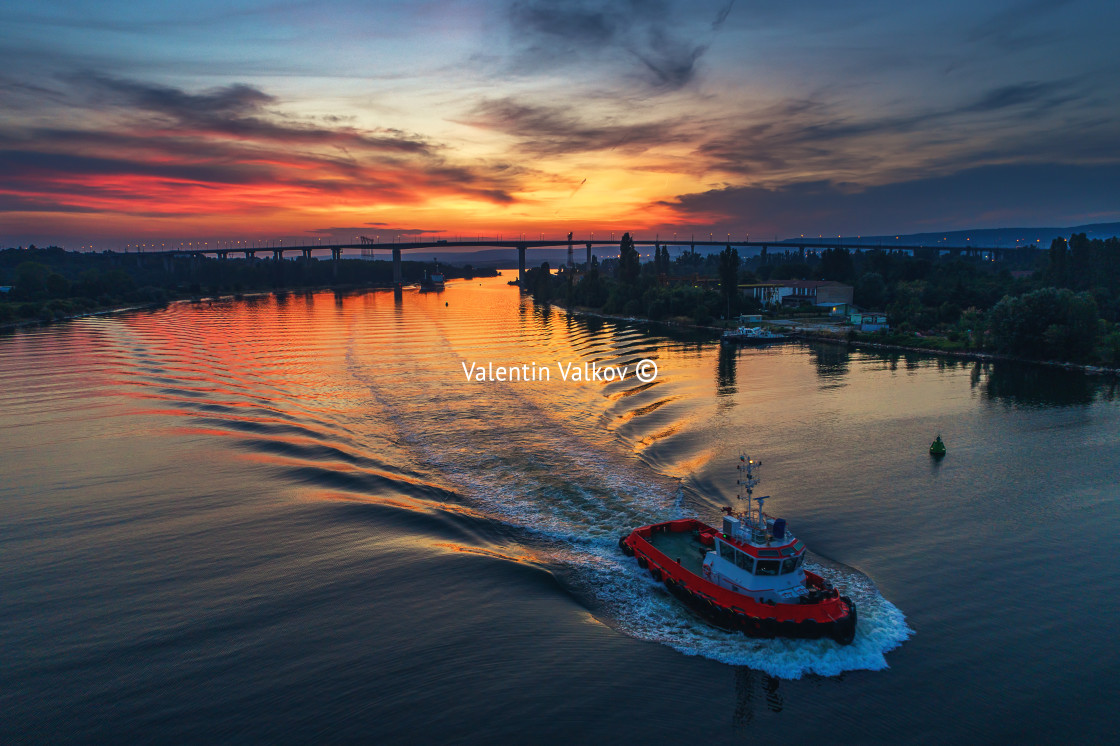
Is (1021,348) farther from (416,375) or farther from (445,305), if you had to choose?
(445,305)

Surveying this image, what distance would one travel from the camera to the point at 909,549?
85.5ft

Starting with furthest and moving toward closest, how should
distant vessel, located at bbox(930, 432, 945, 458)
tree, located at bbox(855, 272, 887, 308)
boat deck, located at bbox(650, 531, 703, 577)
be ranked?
1. tree, located at bbox(855, 272, 887, 308)
2. distant vessel, located at bbox(930, 432, 945, 458)
3. boat deck, located at bbox(650, 531, 703, 577)

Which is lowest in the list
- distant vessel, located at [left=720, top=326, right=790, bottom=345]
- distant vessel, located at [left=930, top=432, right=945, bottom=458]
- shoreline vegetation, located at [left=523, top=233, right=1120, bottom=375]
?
distant vessel, located at [left=930, top=432, right=945, bottom=458]

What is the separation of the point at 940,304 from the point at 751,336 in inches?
1557

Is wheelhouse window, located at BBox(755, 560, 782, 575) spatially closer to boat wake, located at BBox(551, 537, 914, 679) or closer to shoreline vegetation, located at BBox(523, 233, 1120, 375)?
boat wake, located at BBox(551, 537, 914, 679)

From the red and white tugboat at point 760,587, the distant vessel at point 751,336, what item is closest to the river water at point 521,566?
the red and white tugboat at point 760,587

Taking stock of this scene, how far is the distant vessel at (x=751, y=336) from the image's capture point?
9425 centimetres

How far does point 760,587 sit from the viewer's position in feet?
69.5

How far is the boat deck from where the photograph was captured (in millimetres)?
24109

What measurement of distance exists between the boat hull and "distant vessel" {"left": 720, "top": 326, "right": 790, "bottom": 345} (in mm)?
75565

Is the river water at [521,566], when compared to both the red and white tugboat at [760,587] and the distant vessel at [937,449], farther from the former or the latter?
the distant vessel at [937,449]

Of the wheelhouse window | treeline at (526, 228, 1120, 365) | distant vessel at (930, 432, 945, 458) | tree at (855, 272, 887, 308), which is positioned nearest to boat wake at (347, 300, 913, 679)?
the wheelhouse window

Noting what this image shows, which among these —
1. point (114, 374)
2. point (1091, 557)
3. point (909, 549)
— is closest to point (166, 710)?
point (909, 549)

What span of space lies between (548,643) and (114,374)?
62.2 m
